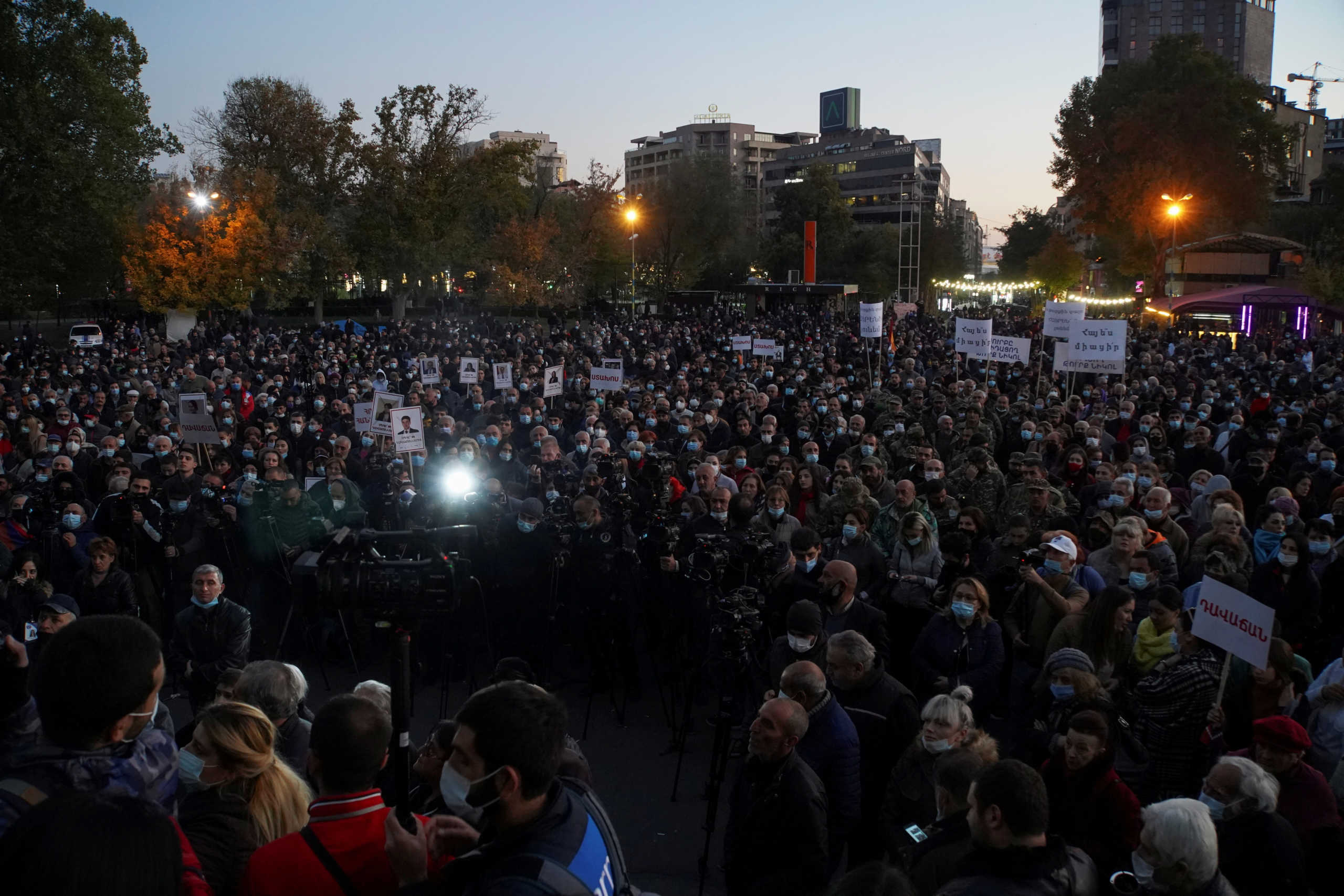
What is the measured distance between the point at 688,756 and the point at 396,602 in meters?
4.53

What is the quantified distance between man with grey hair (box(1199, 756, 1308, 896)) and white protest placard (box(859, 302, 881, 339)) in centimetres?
1748

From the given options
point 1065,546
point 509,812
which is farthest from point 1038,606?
point 509,812

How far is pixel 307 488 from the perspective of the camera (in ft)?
33.9

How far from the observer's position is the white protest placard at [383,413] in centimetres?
1225

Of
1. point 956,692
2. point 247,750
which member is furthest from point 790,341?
point 247,750

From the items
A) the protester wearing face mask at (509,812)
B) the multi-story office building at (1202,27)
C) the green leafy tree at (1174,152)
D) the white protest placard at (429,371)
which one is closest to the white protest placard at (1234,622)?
the protester wearing face mask at (509,812)

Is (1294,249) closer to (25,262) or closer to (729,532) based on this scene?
(729,532)

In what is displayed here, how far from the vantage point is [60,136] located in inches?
1462

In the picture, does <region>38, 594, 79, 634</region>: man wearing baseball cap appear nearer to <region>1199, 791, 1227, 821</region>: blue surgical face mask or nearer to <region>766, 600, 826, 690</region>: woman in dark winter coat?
<region>766, 600, 826, 690</region>: woman in dark winter coat

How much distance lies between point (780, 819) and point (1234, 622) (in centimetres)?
255

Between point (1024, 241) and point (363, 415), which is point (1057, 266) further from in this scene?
point (363, 415)

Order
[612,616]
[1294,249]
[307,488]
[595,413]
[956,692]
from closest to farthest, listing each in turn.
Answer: [956,692], [612,616], [307,488], [595,413], [1294,249]

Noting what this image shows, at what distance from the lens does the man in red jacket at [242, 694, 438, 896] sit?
242 centimetres

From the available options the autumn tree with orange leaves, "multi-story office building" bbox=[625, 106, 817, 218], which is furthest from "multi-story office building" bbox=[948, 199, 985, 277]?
the autumn tree with orange leaves
